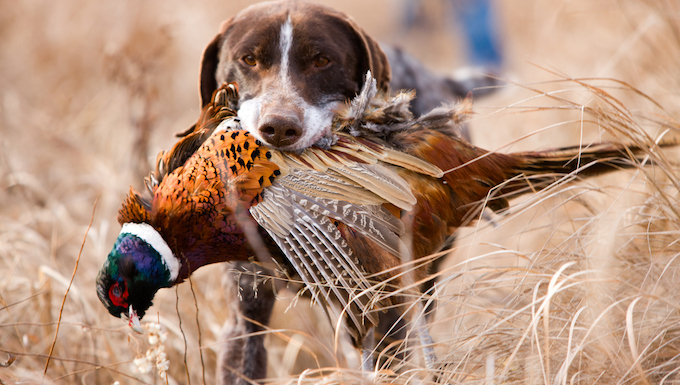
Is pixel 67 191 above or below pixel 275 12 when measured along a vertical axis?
below

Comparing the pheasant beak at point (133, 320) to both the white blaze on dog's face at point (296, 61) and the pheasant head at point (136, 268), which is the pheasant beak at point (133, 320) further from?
the white blaze on dog's face at point (296, 61)

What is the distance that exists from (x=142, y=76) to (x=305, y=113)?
226cm

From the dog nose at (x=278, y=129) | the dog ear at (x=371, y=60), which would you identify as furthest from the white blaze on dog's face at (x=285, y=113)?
the dog ear at (x=371, y=60)

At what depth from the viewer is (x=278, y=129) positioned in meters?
1.83

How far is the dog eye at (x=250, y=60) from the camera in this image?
2.26 metres

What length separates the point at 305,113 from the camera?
6.52ft

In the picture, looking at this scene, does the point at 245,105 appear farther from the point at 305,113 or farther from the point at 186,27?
the point at 186,27

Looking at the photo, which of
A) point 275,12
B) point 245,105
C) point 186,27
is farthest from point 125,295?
point 186,27

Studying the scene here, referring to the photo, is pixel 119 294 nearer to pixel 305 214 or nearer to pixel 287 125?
pixel 305 214

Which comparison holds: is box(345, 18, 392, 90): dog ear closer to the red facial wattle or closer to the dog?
the dog

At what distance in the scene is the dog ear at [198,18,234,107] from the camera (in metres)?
2.47

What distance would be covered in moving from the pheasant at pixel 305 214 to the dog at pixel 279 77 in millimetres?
90

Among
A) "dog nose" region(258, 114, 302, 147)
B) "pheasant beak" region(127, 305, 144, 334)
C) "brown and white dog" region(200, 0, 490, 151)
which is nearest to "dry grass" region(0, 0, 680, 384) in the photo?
"pheasant beak" region(127, 305, 144, 334)

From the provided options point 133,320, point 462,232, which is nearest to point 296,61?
point 133,320
